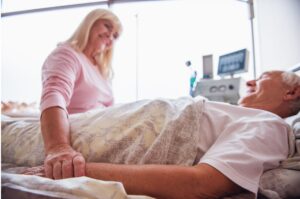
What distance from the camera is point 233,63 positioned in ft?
6.86

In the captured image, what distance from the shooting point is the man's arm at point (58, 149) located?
0.58 m

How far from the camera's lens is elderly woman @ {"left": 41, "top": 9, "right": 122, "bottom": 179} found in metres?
0.61

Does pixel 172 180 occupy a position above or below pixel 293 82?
below

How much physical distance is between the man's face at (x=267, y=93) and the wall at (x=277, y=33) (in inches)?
60.6

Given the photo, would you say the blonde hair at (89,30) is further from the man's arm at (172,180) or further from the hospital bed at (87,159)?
the man's arm at (172,180)

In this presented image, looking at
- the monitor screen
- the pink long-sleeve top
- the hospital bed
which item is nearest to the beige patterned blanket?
the hospital bed

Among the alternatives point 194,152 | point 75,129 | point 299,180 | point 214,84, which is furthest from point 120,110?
point 214,84

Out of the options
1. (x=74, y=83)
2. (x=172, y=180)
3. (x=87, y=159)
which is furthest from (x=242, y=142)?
(x=74, y=83)

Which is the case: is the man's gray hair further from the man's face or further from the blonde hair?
the blonde hair

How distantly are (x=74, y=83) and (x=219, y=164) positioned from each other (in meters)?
0.68

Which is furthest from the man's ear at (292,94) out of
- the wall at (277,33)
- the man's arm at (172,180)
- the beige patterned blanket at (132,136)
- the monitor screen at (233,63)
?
the wall at (277,33)

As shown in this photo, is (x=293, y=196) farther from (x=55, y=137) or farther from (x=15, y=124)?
(x=15, y=124)

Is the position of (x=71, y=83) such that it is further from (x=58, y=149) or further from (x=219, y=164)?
(x=219, y=164)

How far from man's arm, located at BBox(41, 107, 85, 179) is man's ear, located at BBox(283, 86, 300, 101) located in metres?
0.85
